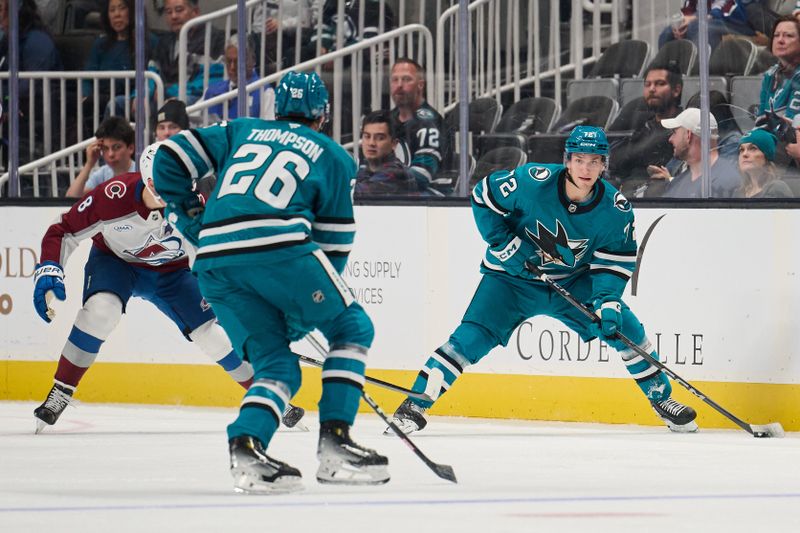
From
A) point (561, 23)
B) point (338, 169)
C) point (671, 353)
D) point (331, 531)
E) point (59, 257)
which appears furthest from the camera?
point (561, 23)

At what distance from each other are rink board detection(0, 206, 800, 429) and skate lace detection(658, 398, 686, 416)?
0.64 feet

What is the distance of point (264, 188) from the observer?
4.13m

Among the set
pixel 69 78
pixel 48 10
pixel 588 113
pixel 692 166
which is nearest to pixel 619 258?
pixel 692 166

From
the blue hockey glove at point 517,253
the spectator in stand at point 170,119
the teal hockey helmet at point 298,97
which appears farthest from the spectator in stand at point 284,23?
the teal hockey helmet at point 298,97

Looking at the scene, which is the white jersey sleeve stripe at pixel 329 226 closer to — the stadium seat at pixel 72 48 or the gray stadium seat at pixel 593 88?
the gray stadium seat at pixel 593 88

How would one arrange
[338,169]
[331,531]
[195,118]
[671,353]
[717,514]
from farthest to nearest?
[195,118] < [671,353] < [338,169] < [717,514] < [331,531]

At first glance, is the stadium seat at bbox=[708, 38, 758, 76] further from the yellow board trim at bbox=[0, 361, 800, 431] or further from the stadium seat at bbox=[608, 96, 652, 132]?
the yellow board trim at bbox=[0, 361, 800, 431]

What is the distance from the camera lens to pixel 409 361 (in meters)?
6.71

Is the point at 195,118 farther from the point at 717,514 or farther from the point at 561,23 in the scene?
the point at 717,514

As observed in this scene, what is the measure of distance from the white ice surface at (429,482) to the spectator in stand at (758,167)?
36.3 inches

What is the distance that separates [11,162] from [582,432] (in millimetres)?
3072

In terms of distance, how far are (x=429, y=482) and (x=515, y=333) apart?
6.98ft

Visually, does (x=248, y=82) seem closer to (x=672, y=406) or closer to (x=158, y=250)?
(x=158, y=250)

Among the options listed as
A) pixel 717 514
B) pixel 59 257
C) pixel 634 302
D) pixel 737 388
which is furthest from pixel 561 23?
pixel 717 514
